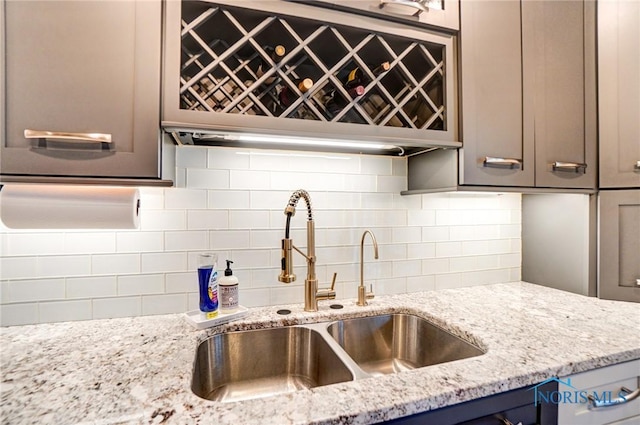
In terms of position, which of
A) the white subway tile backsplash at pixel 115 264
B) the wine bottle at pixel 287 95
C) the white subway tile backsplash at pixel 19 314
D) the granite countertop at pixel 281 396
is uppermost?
the wine bottle at pixel 287 95

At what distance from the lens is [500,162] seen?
46.4 inches

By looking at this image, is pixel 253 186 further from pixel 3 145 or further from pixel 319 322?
pixel 3 145

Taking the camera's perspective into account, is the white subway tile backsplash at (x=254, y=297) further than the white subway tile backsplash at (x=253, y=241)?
Yes

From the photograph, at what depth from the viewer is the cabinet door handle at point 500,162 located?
1167mm

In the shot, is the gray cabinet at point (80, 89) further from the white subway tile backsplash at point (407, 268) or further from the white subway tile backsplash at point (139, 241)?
the white subway tile backsplash at point (407, 268)

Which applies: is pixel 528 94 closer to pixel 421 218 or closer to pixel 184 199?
pixel 421 218

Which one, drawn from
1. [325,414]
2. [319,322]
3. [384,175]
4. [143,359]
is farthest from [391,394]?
[384,175]

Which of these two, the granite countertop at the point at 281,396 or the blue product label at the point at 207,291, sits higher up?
the blue product label at the point at 207,291

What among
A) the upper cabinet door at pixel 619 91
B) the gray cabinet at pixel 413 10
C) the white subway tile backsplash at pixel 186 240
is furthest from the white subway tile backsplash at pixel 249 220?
the upper cabinet door at pixel 619 91

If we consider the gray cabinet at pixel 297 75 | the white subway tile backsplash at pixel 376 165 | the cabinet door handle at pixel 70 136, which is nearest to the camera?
the cabinet door handle at pixel 70 136

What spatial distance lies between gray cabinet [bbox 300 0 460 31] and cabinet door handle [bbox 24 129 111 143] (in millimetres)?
759

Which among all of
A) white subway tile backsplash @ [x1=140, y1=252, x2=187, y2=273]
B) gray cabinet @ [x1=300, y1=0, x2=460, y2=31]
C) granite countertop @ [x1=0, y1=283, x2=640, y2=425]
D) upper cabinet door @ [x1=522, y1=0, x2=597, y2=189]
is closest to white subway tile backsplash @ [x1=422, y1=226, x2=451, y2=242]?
granite countertop @ [x1=0, y1=283, x2=640, y2=425]

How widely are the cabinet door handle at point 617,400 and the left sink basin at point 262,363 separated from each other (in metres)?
0.72

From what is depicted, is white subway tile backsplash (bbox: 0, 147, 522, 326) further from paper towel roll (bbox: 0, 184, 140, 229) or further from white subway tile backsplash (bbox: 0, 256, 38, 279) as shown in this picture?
paper towel roll (bbox: 0, 184, 140, 229)
